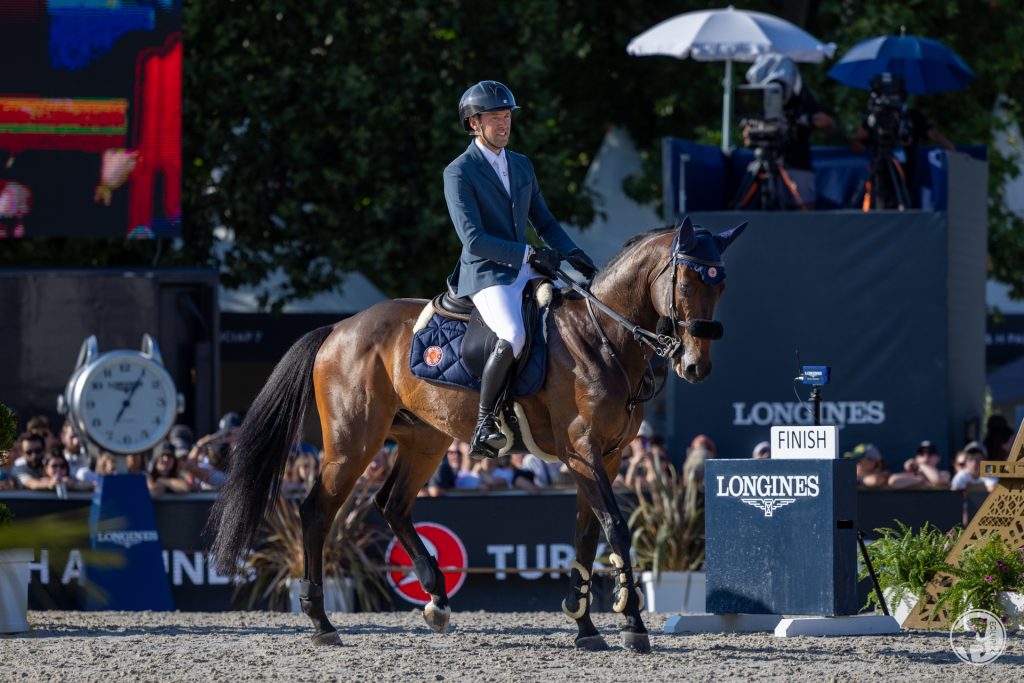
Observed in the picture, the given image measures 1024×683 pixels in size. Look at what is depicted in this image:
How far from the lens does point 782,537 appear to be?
24.9 ft

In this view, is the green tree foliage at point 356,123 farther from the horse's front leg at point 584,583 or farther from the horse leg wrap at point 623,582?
the horse leg wrap at point 623,582

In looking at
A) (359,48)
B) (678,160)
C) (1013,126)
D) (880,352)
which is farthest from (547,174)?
(1013,126)

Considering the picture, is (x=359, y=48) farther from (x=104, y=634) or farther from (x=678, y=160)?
(x=104, y=634)

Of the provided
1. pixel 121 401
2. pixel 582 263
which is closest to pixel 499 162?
pixel 582 263

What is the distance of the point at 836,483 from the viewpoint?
7.45 meters

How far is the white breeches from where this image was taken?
6766 mm

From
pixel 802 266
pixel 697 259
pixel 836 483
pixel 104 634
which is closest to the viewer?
pixel 697 259

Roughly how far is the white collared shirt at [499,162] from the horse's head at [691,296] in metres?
0.97

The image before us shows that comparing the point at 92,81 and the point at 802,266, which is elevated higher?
the point at 92,81

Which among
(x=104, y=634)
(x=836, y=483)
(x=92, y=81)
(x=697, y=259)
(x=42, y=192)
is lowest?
(x=104, y=634)

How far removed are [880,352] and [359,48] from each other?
8.12m

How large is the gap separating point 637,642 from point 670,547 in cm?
351

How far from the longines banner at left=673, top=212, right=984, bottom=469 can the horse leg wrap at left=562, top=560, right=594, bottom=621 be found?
6.34 metres

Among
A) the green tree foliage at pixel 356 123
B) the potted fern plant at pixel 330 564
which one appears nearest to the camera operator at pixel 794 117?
the green tree foliage at pixel 356 123
